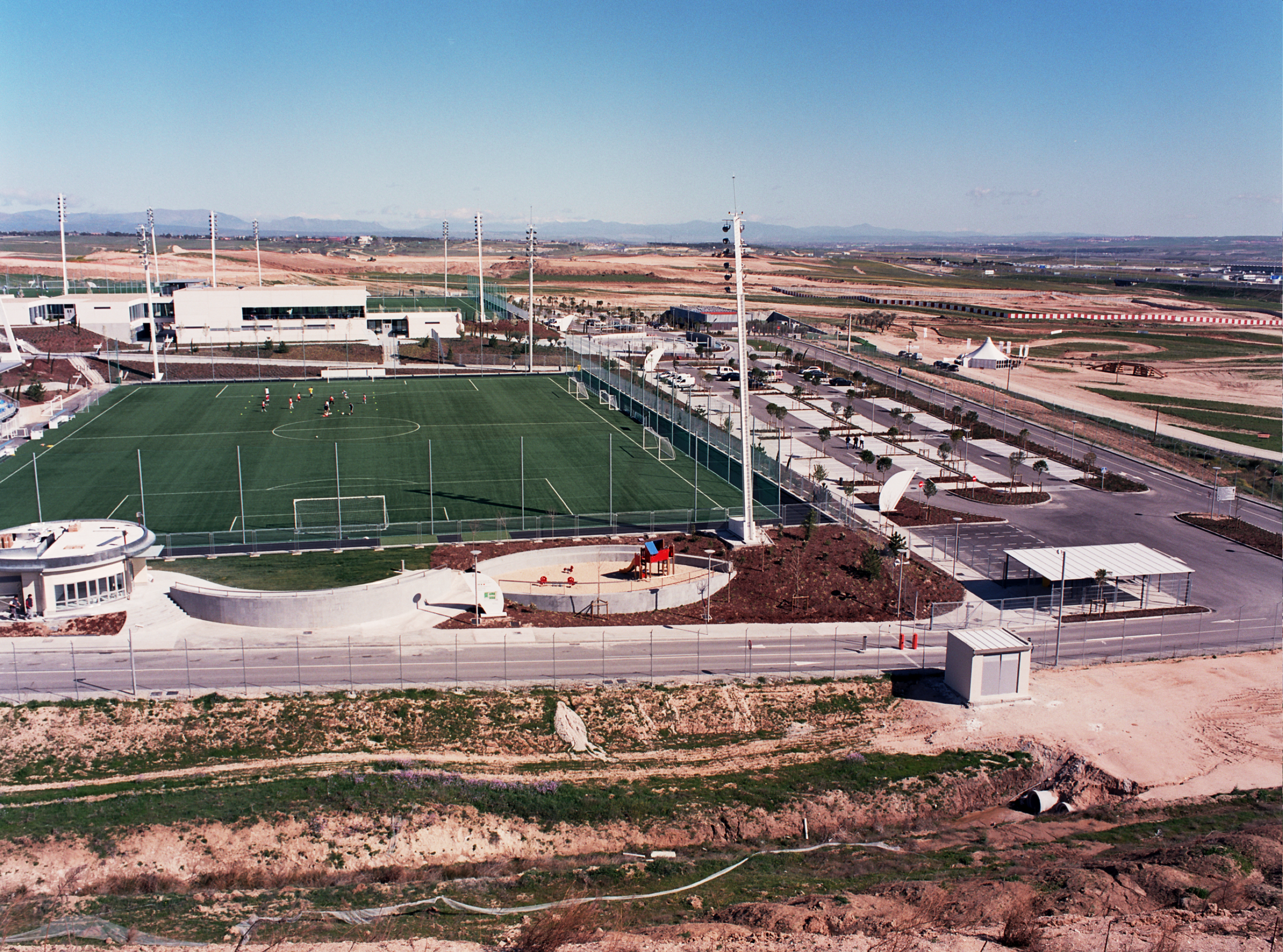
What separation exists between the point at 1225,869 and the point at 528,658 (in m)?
19.9

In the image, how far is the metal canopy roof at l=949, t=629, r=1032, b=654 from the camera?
104 ft

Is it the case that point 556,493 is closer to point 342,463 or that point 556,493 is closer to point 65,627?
point 342,463

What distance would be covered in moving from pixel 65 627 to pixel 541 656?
1607 cm

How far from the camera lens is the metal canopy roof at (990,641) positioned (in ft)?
104

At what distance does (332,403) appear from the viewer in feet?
252

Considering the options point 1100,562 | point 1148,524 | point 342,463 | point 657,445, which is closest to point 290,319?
point 342,463

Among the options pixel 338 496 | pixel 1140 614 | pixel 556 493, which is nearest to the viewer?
pixel 1140 614

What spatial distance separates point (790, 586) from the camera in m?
40.0

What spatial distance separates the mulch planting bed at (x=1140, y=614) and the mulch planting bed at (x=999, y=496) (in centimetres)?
1517

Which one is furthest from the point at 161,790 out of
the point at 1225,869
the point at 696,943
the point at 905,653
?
the point at 1225,869

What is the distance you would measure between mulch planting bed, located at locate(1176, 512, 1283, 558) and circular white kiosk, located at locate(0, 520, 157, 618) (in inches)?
1888

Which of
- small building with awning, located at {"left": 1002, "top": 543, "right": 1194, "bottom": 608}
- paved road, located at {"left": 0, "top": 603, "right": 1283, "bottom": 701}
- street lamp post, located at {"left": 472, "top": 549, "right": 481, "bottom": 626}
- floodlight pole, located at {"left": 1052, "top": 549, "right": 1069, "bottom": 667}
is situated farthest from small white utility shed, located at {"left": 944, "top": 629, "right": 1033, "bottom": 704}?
street lamp post, located at {"left": 472, "top": 549, "right": 481, "bottom": 626}

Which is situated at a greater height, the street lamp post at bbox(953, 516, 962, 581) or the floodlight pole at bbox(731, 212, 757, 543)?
the floodlight pole at bbox(731, 212, 757, 543)

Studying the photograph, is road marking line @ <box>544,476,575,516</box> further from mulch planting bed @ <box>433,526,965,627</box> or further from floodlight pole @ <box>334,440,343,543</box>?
Answer: floodlight pole @ <box>334,440,343,543</box>
